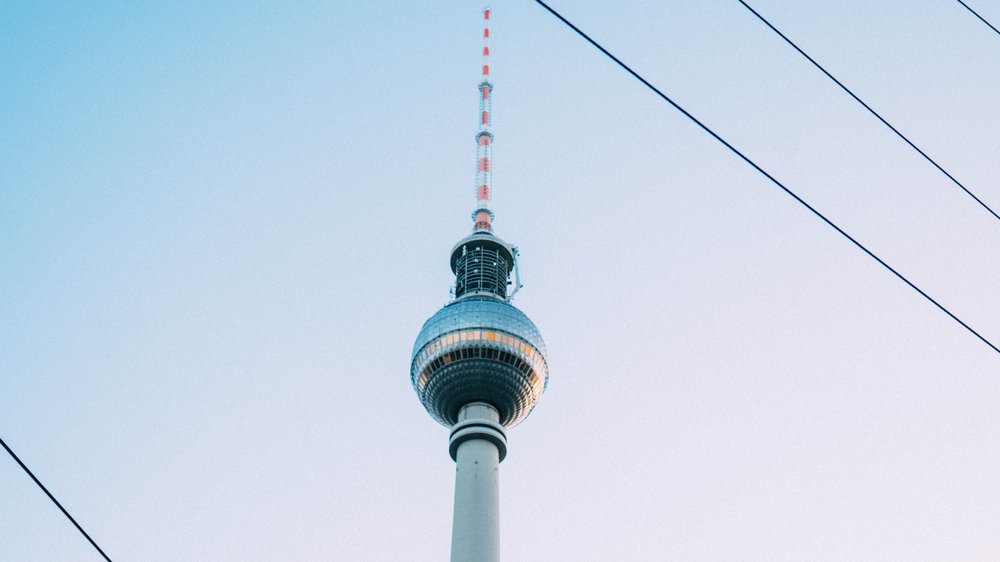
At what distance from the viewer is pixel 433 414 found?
62.7m

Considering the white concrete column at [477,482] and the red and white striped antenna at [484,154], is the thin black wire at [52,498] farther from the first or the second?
the red and white striped antenna at [484,154]

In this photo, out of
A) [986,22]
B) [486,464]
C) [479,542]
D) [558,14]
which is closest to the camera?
[558,14]

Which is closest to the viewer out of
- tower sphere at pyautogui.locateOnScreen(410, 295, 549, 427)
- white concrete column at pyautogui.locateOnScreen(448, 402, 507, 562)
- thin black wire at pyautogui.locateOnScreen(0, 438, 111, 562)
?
thin black wire at pyautogui.locateOnScreen(0, 438, 111, 562)

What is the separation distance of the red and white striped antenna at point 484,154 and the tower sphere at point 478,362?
13.4 meters

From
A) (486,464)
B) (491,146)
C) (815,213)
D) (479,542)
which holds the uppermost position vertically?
(491,146)

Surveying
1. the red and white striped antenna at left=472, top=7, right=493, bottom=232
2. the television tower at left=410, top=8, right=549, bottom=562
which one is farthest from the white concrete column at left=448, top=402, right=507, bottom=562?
Answer: the red and white striped antenna at left=472, top=7, right=493, bottom=232

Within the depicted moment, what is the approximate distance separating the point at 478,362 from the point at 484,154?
25423 mm

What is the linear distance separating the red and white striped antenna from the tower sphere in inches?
529

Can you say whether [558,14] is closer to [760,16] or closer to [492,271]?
[760,16]

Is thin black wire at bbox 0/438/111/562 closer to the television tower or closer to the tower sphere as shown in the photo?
the television tower

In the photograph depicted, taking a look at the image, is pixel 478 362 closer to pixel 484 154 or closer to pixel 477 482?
pixel 477 482

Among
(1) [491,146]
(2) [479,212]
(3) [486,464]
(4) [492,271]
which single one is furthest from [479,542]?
(1) [491,146]

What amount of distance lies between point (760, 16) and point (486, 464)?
50.4m

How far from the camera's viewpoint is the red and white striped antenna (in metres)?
75.5
